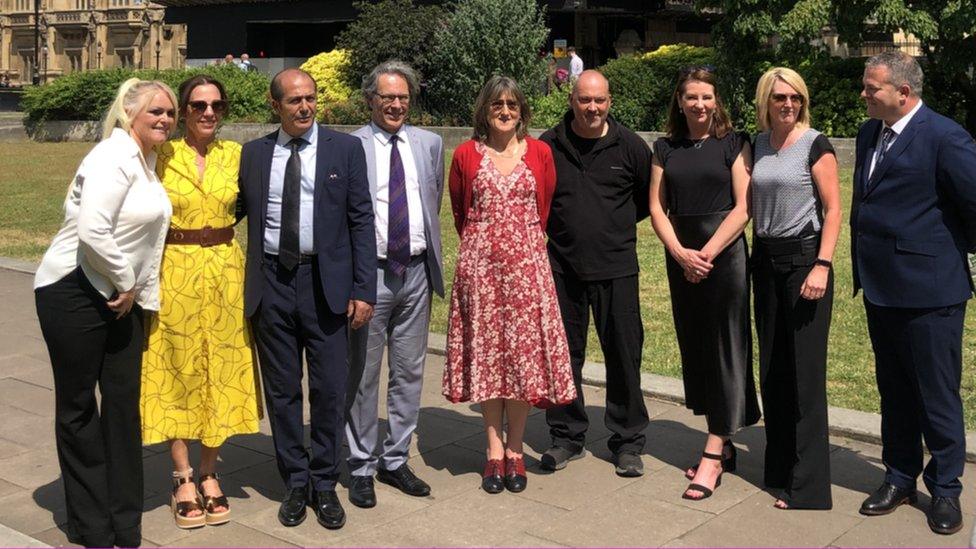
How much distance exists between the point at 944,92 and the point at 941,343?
58.3 ft

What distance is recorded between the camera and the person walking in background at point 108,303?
4.64 metres

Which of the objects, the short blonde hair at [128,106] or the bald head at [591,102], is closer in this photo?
the short blonde hair at [128,106]

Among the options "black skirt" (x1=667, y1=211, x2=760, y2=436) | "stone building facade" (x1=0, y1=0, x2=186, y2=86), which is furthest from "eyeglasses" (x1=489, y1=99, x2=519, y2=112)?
"stone building facade" (x1=0, y1=0, x2=186, y2=86)

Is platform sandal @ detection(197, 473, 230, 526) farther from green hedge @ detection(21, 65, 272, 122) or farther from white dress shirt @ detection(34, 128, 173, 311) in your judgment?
green hedge @ detection(21, 65, 272, 122)

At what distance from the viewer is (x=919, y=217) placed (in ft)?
16.6

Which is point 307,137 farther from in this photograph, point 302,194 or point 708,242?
point 708,242

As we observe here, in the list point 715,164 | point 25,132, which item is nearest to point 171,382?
point 715,164

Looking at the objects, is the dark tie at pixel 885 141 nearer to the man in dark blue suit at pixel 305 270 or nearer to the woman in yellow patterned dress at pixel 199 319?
the man in dark blue suit at pixel 305 270

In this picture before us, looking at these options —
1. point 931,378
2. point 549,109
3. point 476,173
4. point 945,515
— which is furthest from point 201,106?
point 549,109

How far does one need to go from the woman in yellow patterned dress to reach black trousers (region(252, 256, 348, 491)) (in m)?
0.13

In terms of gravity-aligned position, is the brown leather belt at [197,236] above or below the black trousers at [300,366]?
above

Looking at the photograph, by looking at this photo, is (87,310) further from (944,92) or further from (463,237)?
(944,92)

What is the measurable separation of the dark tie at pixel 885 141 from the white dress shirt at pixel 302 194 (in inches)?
95.8

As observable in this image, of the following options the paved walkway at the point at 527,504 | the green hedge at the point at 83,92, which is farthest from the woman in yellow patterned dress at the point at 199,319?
the green hedge at the point at 83,92
